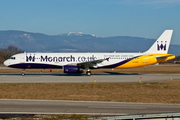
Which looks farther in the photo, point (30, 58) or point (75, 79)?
point (30, 58)

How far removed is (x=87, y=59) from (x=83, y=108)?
30.2 meters

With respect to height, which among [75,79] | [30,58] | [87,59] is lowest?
[75,79]

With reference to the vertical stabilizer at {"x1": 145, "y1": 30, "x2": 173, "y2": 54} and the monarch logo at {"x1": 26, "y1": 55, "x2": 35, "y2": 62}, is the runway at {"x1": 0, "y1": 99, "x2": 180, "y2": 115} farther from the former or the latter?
the vertical stabilizer at {"x1": 145, "y1": 30, "x2": 173, "y2": 54}

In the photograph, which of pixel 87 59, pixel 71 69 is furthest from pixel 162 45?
pixel 71 69

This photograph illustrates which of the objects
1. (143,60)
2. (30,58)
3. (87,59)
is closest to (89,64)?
(87,59)

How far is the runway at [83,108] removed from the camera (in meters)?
15.6

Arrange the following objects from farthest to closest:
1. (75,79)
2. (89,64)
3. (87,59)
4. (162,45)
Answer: (162,45) → (87,59) → (89,64) → (75,79)

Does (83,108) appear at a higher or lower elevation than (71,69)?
lower

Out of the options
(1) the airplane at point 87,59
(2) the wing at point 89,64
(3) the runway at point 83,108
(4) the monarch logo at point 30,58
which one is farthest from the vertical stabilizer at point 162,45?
(3) the runway at point 83,108

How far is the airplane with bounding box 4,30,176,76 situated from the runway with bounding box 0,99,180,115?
82.2ft

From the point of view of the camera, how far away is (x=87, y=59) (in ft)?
154

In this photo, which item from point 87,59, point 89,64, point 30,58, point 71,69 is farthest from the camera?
point 87,59

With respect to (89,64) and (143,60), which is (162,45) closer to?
(143,60)

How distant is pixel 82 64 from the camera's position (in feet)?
148
